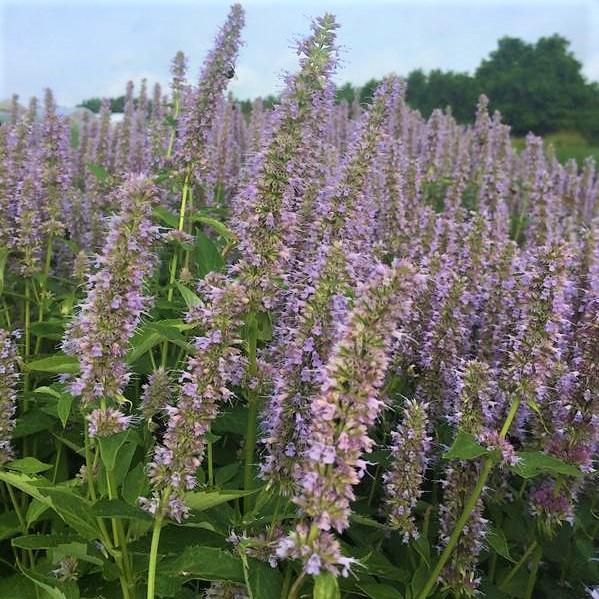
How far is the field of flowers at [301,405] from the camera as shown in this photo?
2.21 m

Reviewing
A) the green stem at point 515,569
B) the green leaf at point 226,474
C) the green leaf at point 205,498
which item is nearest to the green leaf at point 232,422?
the green leaf at point 226,474

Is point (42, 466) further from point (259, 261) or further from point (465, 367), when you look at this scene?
point (465, 367)

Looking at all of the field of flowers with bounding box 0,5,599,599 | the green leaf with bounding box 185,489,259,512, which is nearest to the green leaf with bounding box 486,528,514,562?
the field of flowers with bounding box 0,5,599,599

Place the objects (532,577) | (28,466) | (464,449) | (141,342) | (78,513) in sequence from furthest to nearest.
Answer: (532,577) → (141,342) → (28,466) → (464,449) → (78,513)

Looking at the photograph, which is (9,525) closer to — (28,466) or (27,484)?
A: (28,466)

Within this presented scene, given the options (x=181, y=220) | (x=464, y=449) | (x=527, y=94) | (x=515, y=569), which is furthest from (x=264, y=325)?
(x=527, y=94)

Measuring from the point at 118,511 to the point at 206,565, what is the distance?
341 mm

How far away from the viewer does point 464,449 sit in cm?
248

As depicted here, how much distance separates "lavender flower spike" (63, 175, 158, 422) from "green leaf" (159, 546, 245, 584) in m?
0.61

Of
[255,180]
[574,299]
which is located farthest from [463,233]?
[255,180]

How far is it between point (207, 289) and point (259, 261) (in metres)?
0.36

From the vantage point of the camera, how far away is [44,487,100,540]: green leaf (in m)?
2.32

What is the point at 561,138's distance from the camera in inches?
1702

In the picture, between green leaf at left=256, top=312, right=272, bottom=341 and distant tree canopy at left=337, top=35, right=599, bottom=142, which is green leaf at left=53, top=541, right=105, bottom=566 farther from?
distant tree canopy at left=337, top=35, right=599, bottom=142
